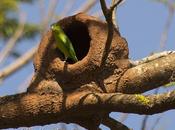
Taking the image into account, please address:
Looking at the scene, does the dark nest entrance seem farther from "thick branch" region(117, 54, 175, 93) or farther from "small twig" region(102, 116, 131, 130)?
"small twig" region(102, 116, 131, 130)

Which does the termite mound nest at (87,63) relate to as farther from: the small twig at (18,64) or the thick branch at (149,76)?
the small twig at (18,64)

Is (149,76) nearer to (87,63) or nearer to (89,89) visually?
(89,89)

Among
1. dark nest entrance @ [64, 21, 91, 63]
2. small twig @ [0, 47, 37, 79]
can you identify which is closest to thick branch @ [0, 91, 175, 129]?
dark nest entrance @ [64, 21, 91, 63]

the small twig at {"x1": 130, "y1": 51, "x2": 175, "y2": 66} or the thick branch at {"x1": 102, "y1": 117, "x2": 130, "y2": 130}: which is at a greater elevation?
the small twig at {"x1": 130, "y1": 51, "x2": 175, "y2": 66}

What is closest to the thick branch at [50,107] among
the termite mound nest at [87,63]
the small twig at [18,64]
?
the termite mound nest at [87,63]

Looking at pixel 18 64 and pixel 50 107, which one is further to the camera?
pixel 18 64

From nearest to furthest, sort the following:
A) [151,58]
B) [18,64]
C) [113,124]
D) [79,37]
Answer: [113,124]
[151,58]
[79,37]
[18,64]

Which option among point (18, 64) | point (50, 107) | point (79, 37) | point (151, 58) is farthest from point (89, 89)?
point (18, 64)

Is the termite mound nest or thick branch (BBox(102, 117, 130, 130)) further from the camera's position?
the termite mound nest
